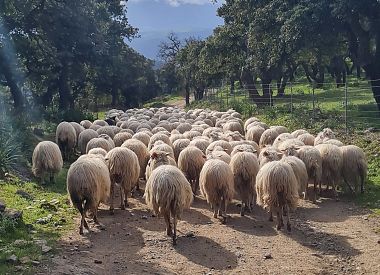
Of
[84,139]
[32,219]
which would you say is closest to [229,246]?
[32,219]

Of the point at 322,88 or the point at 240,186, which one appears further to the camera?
the point at 322,88

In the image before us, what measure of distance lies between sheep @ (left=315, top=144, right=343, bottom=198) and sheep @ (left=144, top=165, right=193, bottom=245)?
465 cm

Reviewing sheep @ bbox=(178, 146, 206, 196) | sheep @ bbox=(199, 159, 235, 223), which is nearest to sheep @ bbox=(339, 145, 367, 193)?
sheep @ bbox=(199, 159, 235, 223)

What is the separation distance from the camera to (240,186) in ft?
36.0

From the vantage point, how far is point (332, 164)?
38.4 feet

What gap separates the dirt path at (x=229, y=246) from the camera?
761 centimetres

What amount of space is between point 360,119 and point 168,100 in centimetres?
4801

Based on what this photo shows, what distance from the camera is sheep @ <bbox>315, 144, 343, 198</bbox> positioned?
38.5 feet

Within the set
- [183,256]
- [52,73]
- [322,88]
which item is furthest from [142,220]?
[322,88]

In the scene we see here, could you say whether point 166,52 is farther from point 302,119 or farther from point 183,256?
point 183,256

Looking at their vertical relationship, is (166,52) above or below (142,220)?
above

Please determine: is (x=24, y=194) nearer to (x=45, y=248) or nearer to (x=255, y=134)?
(x=45, y=248)

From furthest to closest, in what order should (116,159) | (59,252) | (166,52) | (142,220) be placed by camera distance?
1. (166,52)
2. (116,159)
3. (142,220)
4. (59,252)

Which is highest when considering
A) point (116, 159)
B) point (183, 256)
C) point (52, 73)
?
point (52, 73)
